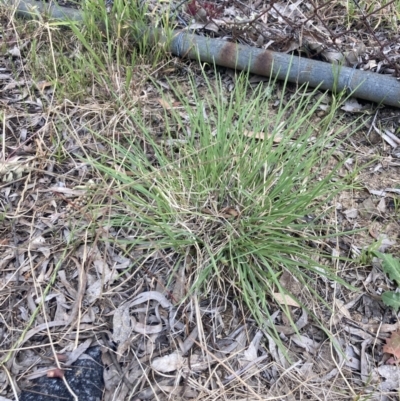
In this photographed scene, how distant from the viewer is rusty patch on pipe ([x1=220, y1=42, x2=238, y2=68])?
186 cm

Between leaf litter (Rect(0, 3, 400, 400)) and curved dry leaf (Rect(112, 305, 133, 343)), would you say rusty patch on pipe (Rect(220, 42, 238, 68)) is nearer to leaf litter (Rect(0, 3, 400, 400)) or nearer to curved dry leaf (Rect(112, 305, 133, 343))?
leaf litter (Rect(0, 3, 400, 400))

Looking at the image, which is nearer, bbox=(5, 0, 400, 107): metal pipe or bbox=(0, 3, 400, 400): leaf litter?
bbox=(0, 3, 400, 400): leaf litter

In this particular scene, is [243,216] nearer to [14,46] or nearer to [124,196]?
[124,196]

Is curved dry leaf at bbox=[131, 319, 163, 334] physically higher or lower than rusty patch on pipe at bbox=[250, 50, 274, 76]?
lower

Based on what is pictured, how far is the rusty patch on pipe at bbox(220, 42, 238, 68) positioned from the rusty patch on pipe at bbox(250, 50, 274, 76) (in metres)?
0.08

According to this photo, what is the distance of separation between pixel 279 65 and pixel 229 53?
0.66ft

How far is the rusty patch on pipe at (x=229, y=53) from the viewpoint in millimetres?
1864

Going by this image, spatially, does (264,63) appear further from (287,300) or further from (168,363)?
(168,363)

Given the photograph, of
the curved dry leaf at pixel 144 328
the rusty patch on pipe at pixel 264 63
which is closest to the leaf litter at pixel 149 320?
the curved dry leaf at pixel 144 328

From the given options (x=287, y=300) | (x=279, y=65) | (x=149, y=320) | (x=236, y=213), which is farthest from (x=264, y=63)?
(x=149, y=320)

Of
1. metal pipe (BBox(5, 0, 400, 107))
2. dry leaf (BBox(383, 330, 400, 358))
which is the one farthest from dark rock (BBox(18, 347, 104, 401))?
metal pipe (BBox(5, 0, 400, 107))

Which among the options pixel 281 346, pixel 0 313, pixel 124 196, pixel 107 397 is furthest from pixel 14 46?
pixel 281 346

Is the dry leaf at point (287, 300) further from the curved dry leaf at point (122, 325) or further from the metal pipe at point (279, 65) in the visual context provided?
the metal pipe at point (279, 65)

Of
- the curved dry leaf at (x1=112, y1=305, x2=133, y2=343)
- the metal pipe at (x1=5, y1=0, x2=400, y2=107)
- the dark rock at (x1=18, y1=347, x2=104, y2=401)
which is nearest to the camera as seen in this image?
the dark rock at (x1=18, y1=347, x2=104, y2=401)
